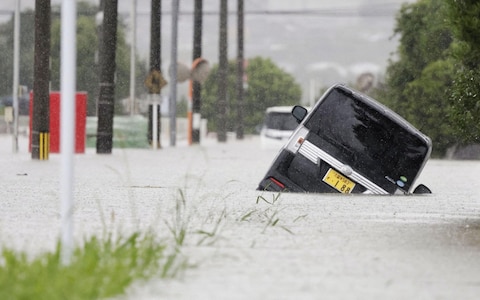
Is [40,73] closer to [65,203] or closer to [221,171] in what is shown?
[221,171]

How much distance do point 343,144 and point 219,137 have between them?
157 ft

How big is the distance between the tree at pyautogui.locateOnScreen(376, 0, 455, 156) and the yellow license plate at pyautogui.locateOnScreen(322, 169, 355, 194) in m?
23.4

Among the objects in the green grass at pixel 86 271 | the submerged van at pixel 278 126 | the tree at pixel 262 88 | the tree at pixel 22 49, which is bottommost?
the tree at pixel 262 88

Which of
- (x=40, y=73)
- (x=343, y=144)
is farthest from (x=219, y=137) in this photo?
(x=343, y=144)

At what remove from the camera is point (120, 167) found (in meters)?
33.0

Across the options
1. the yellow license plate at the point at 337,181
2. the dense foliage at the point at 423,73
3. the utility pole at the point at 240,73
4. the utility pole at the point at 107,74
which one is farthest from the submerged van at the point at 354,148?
the utility pole at the point at 240,73

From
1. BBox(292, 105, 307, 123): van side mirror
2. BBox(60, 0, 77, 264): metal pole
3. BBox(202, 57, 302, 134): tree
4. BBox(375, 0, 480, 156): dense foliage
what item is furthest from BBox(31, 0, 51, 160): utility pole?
BBox(202, 57, 302, 134): tree

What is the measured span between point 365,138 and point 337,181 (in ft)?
2.60

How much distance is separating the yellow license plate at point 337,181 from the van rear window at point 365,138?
266mm

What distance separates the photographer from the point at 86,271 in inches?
381

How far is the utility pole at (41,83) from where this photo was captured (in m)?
35.5

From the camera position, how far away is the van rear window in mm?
21281

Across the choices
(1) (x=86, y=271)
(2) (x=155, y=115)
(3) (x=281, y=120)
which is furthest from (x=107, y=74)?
(1) (x=86, y=271)

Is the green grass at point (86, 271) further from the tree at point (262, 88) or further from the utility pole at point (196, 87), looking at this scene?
the tree at point (262, 88)
